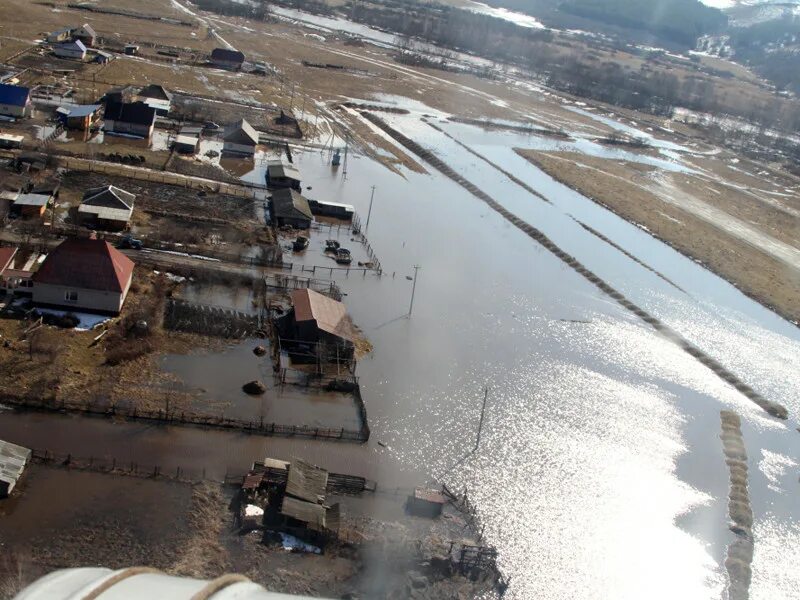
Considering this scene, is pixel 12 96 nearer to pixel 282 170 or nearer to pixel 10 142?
pixel 10 142

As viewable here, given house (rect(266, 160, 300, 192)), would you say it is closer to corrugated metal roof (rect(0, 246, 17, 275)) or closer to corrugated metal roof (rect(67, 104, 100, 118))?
corrugated metal roof (rect(67, 104, 100, 118))

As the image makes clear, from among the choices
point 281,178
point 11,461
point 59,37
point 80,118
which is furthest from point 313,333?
point 59,37

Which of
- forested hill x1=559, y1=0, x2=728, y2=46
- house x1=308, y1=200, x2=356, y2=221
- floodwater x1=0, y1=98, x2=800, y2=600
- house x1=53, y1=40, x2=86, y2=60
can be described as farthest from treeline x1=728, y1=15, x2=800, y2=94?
house x1=308, y1=200, x2=356, y2=221

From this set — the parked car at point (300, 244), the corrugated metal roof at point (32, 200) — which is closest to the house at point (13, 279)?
the corrugated metal roof at point (32, 200)

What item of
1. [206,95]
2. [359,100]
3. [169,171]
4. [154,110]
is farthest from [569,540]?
[359,100]

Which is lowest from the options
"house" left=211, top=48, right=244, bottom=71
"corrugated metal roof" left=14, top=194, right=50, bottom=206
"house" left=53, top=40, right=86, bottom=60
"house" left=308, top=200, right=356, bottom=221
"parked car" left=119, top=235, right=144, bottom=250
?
"parked car" left=119, top=235, right=144, bottom=250

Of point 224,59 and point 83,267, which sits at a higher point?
point 224,59
